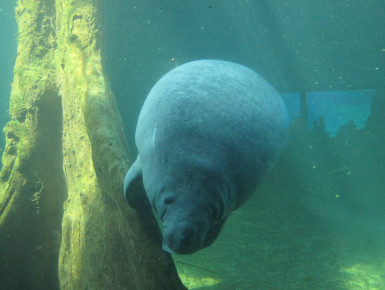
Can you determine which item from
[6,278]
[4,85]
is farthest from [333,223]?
[4,85]

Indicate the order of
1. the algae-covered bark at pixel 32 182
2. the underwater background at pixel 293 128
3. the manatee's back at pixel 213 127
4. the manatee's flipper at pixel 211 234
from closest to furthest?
the manatee's back at pixel 213 127 < the manatee's flipper at pixel 211 234 < the algae-covered bark at pixel 32 182 < the underwater background at pixel 293 128

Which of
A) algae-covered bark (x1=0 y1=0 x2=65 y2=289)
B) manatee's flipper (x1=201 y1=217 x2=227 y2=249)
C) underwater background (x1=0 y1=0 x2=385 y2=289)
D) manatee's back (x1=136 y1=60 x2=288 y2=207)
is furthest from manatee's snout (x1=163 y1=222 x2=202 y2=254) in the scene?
algae-covered bark (x1=0 y1=0 x2=65 y2=289)

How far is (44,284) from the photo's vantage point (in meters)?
4.30

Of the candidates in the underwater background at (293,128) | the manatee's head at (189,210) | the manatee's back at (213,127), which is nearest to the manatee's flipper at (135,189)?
the manatee's back at (213,127)

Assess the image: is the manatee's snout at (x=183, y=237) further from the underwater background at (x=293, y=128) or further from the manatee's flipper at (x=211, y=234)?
the underwater background at (x=293, y=128)

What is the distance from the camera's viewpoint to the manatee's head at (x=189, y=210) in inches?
71.2

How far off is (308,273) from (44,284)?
442 centimetres

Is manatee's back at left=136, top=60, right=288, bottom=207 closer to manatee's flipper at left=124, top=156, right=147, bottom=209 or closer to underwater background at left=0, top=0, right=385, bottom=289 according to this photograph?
manatee's flipper at left=124, top=156, right=147, bottom=209

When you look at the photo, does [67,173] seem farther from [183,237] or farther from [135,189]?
[183,237]

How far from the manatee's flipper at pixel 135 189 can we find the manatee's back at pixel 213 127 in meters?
0.24

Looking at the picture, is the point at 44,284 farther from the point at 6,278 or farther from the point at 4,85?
the point at 4,85

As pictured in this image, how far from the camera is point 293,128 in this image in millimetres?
7730

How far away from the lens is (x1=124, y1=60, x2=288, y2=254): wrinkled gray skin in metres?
1.94

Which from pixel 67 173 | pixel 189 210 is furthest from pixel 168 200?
pixel 67 173
